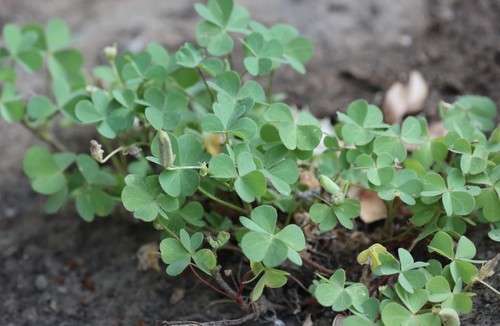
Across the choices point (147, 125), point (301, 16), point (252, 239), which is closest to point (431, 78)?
point (301, 16)

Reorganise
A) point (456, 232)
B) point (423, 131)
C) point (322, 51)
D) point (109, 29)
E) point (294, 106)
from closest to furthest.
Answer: point (456, 232)
point (423, 131)
point (294, 106)
point (322, 51)
point (109, 29)

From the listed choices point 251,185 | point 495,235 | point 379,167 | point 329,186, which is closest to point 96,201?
point 251,185

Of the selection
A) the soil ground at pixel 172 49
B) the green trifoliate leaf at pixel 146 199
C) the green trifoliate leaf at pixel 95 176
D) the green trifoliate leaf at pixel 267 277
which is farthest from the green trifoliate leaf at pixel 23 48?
the green trifoliate leaf at pixel 267 277

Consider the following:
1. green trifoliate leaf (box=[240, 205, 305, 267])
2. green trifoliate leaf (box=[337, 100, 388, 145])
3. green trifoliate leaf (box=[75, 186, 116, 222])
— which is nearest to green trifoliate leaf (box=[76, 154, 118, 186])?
green trifoliate leaf (box=[75, 186, 116, 222])

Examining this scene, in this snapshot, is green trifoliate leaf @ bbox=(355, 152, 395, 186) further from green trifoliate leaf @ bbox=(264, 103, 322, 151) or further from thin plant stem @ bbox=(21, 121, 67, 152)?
thin plant stem @ bbox=(21, 121, 67, 152)

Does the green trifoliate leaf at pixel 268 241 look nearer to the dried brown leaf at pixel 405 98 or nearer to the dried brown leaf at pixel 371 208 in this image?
the dried brown leaf at pixel 371 208

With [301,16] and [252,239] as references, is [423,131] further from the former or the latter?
[301,16]

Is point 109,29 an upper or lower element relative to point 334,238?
lower
